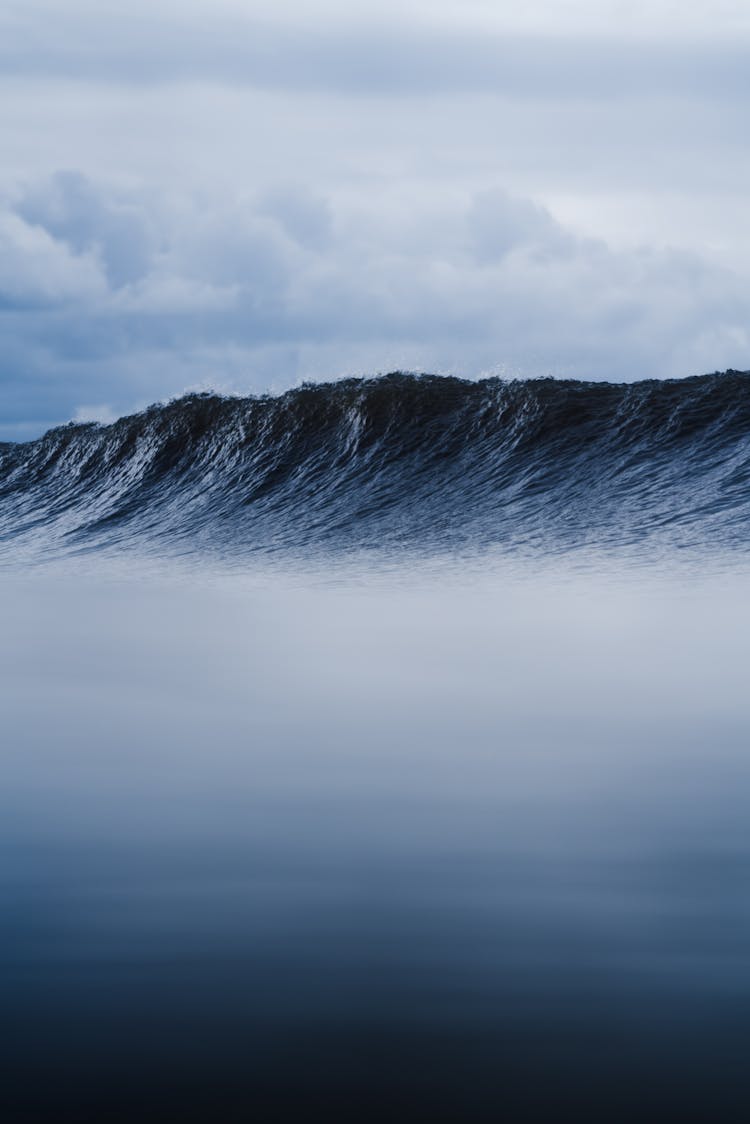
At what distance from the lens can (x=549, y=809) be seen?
3186 millimetres

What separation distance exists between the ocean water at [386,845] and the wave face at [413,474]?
4.75 ft

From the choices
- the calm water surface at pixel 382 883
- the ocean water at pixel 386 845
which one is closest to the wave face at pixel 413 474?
the ocean water at pixel 386 845

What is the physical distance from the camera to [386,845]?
286 centimetres

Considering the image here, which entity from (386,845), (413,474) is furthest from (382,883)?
(413,474)

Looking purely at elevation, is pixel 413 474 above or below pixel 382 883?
above

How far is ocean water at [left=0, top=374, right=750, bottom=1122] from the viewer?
6.12 ft

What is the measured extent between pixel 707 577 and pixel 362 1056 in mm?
5616

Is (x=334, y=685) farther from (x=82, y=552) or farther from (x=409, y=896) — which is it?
(x=82, y=552)

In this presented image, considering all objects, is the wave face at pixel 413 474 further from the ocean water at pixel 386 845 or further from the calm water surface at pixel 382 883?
the calm water surface at pixel 382 883

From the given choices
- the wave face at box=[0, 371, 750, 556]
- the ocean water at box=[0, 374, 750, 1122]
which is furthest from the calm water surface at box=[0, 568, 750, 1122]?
the wave face at box=[0, 371, 750, 556]

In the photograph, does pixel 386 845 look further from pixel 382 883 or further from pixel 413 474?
pixel 413 474

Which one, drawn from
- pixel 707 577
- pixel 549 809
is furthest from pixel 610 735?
pixel 707 577

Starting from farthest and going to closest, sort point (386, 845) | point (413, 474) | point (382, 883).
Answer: point (413, 474) < point (386, 845) < point (382, 883)

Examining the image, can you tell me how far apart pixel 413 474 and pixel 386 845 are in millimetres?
9599
